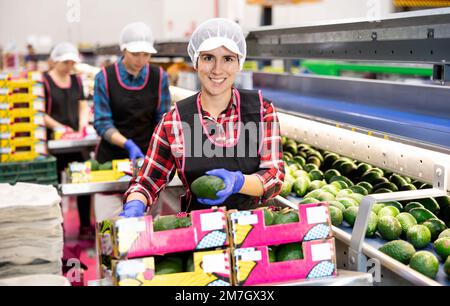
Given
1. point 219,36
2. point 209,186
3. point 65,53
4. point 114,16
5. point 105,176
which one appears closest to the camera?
point 209,186

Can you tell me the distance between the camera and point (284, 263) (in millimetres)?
1835

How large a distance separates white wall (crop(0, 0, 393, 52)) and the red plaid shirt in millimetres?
12291

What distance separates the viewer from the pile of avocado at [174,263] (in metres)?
1.79

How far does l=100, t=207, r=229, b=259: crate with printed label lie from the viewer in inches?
67.9

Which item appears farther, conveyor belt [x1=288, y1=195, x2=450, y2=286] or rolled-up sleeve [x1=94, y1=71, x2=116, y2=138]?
rolled-up sleeve [x1=94, y1=71, x2=116, y2=138]

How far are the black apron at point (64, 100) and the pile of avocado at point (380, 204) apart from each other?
2.93 m

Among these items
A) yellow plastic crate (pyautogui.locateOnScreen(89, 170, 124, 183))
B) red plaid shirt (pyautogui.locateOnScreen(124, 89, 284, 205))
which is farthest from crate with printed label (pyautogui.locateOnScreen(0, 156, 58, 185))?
red plaid shirt (pyautogui.locateOnScreen(124, 89, 284, 205))

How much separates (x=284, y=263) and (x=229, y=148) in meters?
0.70

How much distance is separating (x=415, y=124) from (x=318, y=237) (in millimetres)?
1473

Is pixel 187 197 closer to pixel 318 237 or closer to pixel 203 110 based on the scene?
pixel 203 110

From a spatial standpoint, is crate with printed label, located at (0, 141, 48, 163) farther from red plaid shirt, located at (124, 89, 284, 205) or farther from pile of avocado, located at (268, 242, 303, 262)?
pile of avocado, located at (268, 242, 303, 262)

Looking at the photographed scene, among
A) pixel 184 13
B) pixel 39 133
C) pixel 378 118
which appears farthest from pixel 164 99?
pixel 184 13

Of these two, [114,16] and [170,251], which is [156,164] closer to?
[170,251]
